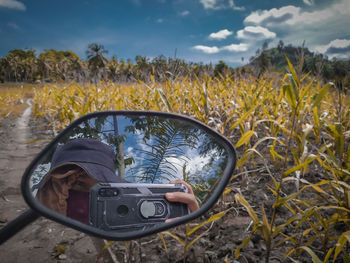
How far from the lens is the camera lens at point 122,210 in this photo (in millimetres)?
467

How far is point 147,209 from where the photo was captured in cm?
49

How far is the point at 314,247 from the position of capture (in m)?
1.07

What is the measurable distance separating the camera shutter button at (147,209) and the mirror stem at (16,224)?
7.8 inches

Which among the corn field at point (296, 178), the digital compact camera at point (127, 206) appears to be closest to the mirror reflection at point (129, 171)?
the digital compact camera at point (127, 206)

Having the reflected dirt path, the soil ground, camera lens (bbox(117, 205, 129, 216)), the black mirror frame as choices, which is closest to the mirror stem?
the black mirror frame

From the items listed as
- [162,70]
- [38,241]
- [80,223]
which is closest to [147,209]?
[80,223]

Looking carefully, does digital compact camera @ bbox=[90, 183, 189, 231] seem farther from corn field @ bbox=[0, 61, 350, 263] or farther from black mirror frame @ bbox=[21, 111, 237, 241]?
corn field @ bbox=[0, 61, 350, 263]

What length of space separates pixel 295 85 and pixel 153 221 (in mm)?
1064

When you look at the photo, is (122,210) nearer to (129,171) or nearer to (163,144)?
(129,171)

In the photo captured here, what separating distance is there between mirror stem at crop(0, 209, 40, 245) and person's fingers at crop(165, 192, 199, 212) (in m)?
0.27

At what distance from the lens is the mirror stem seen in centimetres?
40

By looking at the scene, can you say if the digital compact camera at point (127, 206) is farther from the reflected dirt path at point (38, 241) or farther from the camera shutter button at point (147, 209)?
the reflected dirt path at point (38, 241)

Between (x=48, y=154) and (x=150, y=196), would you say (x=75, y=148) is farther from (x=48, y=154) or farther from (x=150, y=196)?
(x=150, y=196)

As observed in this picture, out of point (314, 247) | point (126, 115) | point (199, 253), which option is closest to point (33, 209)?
point (126, 115)
